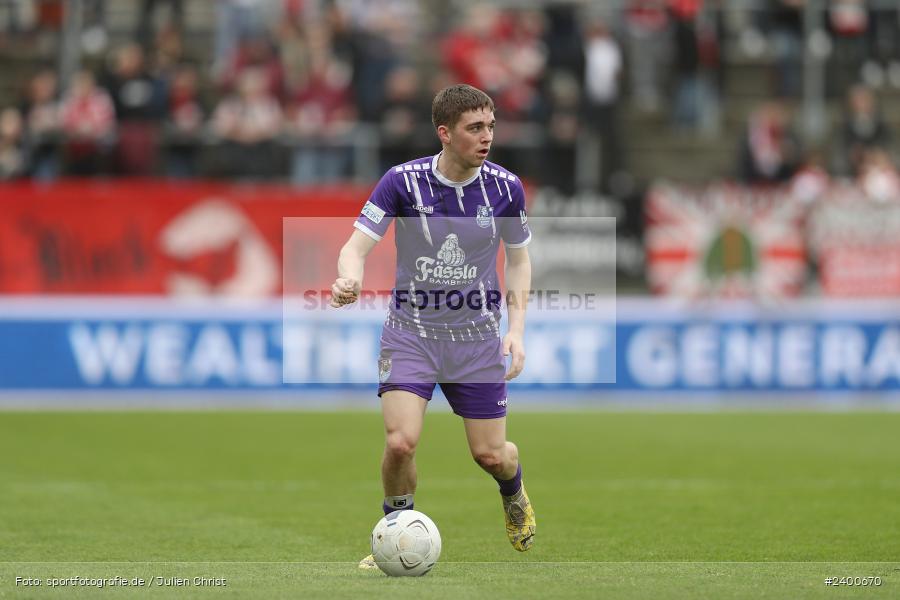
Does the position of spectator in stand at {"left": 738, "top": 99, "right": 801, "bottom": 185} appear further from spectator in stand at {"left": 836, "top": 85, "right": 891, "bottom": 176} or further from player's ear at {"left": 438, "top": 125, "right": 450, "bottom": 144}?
player's ear at {"left": 438, "top": 125, "right": 450, "bottom": 144}

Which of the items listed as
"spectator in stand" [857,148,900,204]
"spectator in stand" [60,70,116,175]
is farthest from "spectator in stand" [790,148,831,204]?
"spectator in stand" [60,70,116,175]

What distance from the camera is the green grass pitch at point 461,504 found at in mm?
7910

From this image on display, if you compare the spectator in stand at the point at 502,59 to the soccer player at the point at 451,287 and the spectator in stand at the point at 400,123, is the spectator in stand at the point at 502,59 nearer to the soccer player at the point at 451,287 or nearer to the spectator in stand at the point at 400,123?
the spectator in stand at the point at 400,123

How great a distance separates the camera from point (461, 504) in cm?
1170

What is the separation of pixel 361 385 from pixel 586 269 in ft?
11.0

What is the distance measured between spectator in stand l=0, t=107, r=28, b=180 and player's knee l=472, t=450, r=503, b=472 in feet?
44.1

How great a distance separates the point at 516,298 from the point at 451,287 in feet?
1.31

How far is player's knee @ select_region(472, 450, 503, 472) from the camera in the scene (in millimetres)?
8453

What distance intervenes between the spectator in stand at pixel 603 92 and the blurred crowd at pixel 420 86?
0.03m

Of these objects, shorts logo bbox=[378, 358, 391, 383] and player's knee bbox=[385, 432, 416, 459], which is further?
shorts logo bbox=[378, 358, 391, 383]

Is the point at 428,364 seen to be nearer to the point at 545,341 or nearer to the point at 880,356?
the point at 545,341

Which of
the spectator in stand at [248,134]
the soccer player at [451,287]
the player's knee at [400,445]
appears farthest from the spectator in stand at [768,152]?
the player's knee at [400,445]

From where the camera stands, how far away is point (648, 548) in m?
9.45

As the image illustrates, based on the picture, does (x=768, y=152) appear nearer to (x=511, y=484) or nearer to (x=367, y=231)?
(x=511, y=484)
